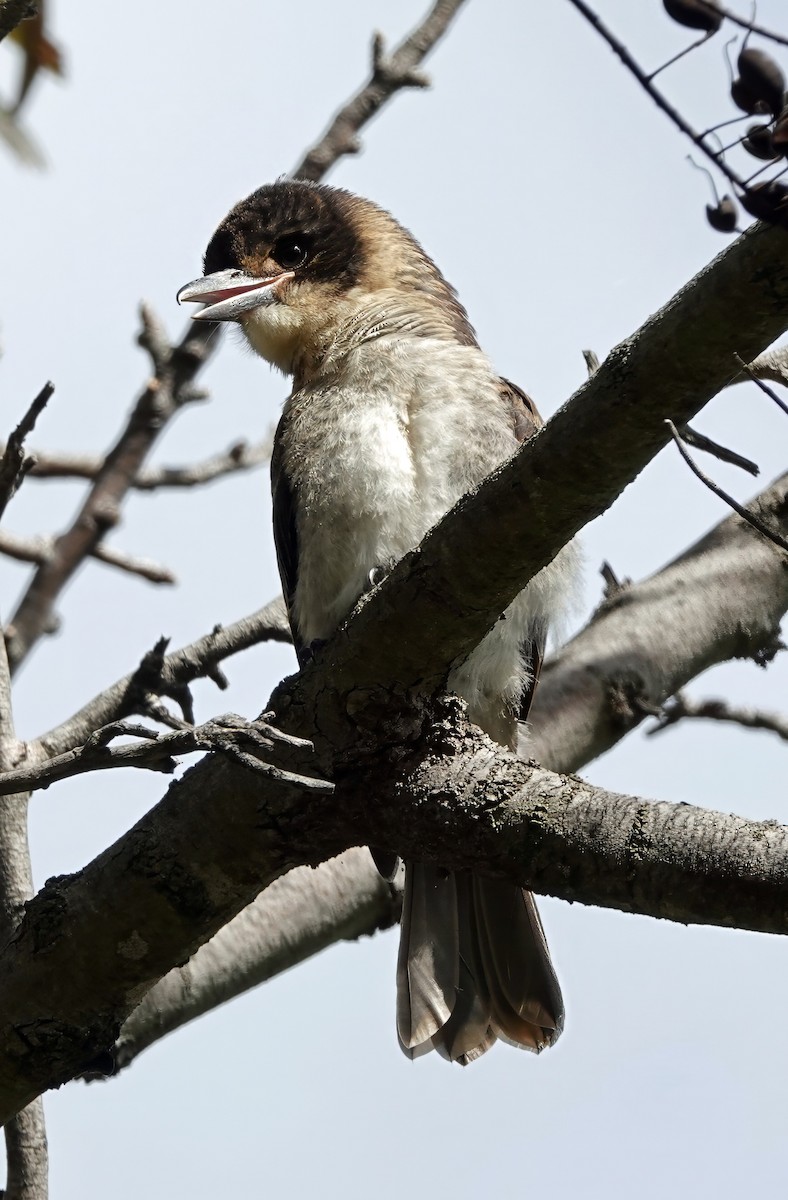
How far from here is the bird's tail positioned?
4047 millimetres

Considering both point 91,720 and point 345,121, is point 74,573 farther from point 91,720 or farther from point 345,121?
point 345,121

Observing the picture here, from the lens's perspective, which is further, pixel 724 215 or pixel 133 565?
pixel 133 565

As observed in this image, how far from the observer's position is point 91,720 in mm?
4031

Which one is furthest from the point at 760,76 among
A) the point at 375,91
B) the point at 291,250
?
the point at 375,91

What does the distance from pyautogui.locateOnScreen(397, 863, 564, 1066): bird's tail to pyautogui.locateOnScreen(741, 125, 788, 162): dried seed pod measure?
232 centimetres

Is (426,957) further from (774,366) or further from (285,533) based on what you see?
(774,366)

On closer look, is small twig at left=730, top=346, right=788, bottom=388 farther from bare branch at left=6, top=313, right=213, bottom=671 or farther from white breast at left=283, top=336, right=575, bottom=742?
bare branch at left=6, top=313, right=213, bottom=671

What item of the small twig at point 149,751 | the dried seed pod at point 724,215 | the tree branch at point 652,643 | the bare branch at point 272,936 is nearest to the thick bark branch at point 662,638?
the tree branch at point 652,643

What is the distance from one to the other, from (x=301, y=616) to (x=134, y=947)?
1.46 metres

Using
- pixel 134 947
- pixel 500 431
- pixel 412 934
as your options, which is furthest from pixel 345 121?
pixel 134 947

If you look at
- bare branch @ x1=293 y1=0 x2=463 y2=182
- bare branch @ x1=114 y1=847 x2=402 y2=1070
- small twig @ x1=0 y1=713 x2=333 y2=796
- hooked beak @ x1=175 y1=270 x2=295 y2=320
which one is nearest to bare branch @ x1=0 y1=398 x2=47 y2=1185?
bare branch @ x1=114 y1=847 x2=402 y2=1070

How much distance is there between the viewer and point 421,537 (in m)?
4.06

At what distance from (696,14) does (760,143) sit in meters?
0.20

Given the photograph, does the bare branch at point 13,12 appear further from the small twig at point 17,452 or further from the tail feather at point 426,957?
the tail feather at point 426,957
